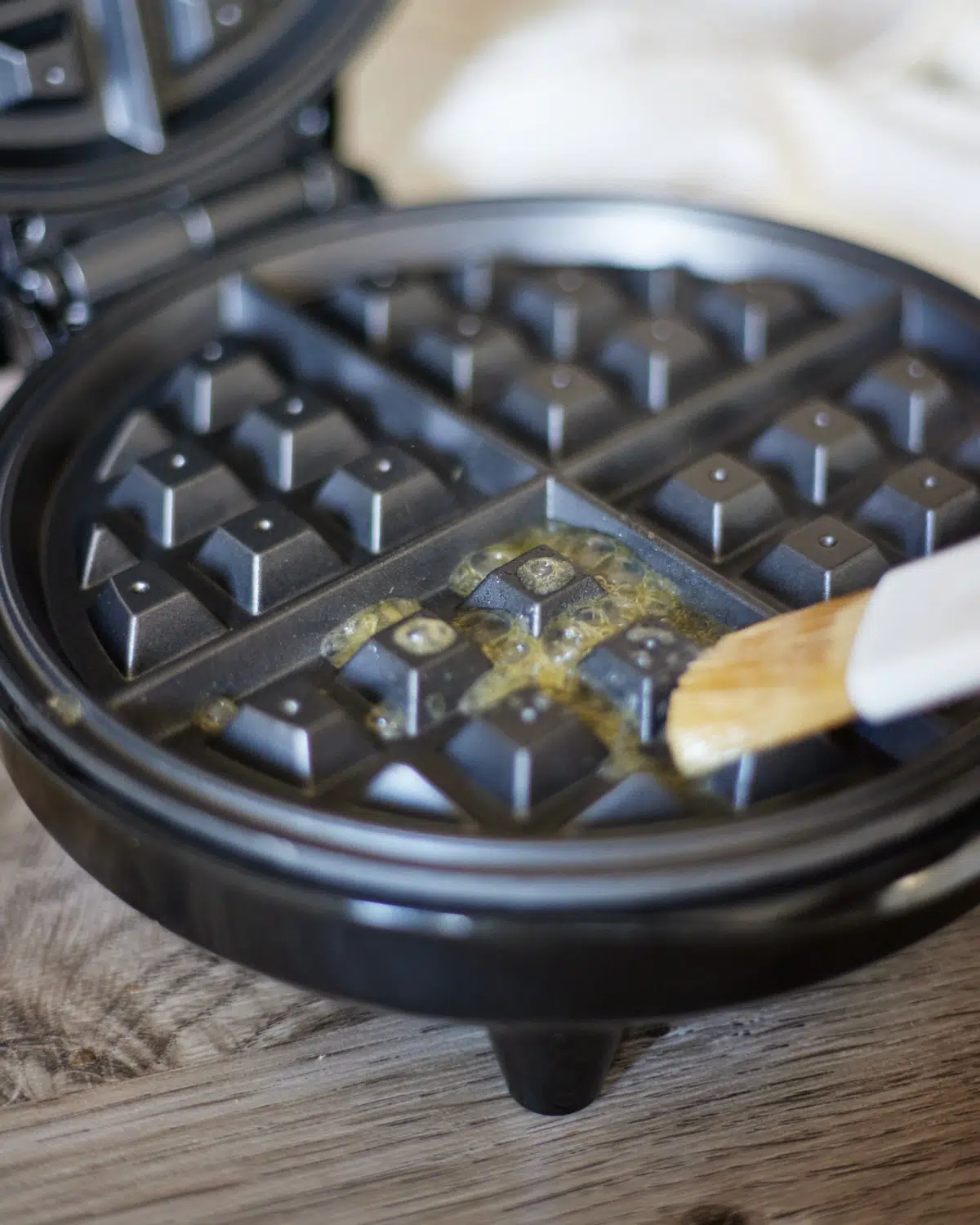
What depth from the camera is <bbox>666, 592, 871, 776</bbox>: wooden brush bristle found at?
0.60m

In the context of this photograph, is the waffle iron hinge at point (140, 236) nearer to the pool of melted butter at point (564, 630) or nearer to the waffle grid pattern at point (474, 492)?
the waffle grid pattern at point (474, 492)

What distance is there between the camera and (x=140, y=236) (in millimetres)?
973

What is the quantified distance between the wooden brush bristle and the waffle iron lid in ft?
1.86

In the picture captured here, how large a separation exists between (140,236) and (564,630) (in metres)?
0.46

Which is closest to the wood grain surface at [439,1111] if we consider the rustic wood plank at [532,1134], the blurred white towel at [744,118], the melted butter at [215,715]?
the rustic wood plank at [532,1134]

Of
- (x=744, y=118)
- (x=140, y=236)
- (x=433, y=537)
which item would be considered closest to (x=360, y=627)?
(x=433, y=537)

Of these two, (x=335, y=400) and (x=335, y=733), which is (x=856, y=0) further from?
(x=335, y=733)

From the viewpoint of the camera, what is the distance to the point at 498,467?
2.70 feet

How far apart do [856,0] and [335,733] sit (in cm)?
104

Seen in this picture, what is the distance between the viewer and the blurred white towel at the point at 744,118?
1.16 meters

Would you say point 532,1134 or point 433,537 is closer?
point 532,1134

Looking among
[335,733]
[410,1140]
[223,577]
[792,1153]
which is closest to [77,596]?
[223,577]

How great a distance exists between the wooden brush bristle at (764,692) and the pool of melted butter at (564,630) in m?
0.03

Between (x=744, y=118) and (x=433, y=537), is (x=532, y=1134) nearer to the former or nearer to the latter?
(x=433, y=537)
